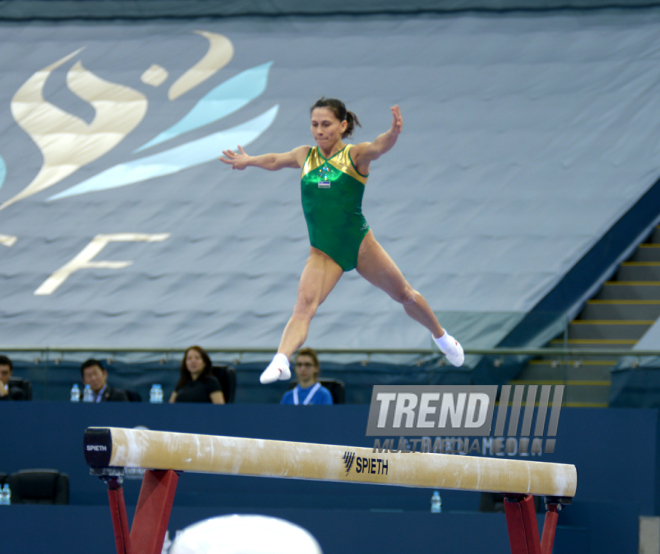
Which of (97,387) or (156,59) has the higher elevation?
(156,59)

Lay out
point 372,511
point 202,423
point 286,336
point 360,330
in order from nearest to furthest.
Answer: point 286,336
point 372,511
point 202,423
point 360,330

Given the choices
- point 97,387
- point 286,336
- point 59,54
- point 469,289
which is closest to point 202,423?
point 97,387

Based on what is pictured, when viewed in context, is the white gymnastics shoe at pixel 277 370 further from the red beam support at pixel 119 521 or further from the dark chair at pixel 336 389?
the dark chair at pixel 336 389

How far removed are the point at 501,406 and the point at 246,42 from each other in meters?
8.52

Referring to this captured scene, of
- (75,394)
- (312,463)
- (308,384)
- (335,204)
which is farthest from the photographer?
(75,394)

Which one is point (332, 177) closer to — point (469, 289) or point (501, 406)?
point (501, 406)

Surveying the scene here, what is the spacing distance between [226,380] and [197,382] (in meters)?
0.35

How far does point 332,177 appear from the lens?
4.08m

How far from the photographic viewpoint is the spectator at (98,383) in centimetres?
697

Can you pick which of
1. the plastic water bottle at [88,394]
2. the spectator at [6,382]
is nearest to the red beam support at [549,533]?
the plastic water bottle at [88,394]

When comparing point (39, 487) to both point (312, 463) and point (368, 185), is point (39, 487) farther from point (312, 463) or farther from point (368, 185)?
point (368, 185)

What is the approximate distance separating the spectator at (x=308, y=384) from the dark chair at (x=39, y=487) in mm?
1855

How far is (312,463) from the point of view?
11.8 ft

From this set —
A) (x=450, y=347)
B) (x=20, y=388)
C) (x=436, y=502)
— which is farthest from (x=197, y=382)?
(x=450, y=347)
